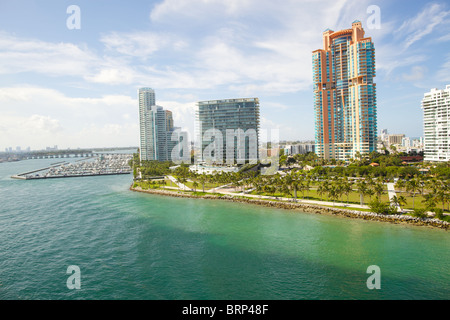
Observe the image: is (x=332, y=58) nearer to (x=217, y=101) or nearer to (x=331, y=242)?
(x=217, y=101)

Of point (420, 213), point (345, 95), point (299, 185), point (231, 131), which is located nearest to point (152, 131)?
point (231, 131)

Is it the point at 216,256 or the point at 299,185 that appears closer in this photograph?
the point at 216,256

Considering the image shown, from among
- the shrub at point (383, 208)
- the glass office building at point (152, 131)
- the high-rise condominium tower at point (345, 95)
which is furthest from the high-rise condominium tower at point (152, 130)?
the shrub at point (383, 208)

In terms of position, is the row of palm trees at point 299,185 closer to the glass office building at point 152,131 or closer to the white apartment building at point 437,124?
the white apartment building at point 437,124

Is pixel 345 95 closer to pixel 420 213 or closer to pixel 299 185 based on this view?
pixel 299 185

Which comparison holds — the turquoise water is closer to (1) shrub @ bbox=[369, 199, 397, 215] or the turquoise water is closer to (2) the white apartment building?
(1) shrub @ bbox=[369, 199, 397, 215]

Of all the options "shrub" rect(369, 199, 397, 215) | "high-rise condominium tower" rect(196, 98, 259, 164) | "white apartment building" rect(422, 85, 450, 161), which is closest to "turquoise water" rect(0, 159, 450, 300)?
"shrub" rect(369, 199, 397, 215)
